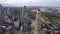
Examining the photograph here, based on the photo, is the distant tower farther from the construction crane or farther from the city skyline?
the city skyline

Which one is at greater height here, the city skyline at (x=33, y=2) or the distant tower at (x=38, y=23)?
the city skyline at (x=33, y=2)

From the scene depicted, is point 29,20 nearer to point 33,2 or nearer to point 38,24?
point 38,24

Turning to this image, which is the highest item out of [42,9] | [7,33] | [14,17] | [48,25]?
[42,9]

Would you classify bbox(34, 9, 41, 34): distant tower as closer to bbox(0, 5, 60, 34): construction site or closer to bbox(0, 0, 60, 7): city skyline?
bbox(0, 5, 60, 34): construction site

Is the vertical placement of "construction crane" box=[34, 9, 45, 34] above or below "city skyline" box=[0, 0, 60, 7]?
below

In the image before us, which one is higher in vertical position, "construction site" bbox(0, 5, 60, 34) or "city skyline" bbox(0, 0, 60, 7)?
"city skyline" bbox(0, 0, 60, 7)

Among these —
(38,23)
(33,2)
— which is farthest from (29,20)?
(33,2)

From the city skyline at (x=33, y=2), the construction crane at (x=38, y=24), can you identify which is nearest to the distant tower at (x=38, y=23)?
the construction crane at (x=38, y=24)

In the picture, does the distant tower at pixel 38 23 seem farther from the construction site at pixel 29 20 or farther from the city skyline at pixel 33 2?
the city skyline at pixel 33 2

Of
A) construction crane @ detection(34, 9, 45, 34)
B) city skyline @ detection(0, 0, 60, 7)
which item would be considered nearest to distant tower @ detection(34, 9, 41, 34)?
construction crane @ detection(34, 9, 45, 34)

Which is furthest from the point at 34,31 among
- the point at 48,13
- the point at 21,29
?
the point at 48,13

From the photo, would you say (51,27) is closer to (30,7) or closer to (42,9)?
(42,9)
